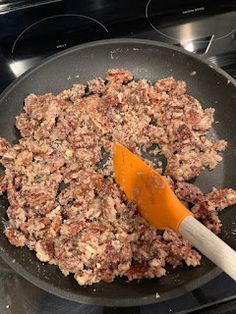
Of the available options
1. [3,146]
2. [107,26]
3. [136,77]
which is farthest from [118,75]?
[3,146]

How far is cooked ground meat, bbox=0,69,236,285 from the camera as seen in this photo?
112 cm

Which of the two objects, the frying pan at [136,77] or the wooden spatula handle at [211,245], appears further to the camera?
the frying pan at [136,77]

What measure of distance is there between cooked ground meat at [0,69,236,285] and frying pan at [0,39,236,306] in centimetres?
3

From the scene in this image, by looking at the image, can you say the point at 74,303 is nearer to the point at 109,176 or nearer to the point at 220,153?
the point at 109,176

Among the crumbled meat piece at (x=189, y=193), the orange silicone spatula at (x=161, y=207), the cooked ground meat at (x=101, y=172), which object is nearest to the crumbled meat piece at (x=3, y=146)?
the cooked ground meat at (x=101, y=172)

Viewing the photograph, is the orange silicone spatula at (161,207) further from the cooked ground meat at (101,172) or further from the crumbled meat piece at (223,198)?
the crumbled meat piece at (223,198)

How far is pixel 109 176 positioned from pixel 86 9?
28.7 inches

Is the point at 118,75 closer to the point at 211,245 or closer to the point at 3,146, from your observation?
the point at 3,146

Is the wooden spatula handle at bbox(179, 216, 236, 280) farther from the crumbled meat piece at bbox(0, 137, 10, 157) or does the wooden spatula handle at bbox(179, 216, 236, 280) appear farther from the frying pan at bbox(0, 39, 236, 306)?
the crumbled meat piece at bbox(0, 137, 10, 157)

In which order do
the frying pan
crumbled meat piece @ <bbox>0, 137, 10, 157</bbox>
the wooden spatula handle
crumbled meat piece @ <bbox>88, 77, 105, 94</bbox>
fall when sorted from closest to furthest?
the wooden spatula handle
the frying pan
crumbled meat piece @ <bbox>0, 137, 10, 157</bbox>
crumbled meat piece @ <bbox>88, 77, 105, 94</bbox>

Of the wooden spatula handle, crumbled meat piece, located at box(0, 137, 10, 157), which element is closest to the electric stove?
crumbled meat piece, located at box(0, 137, 10, 157)

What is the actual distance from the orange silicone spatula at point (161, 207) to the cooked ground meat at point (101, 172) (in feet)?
0.19

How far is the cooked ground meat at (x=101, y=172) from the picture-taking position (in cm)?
112

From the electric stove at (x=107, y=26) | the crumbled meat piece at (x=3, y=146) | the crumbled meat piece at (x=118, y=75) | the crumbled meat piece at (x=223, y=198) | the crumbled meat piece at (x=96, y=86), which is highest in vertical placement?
the electric stove at (x=107, y=26)
